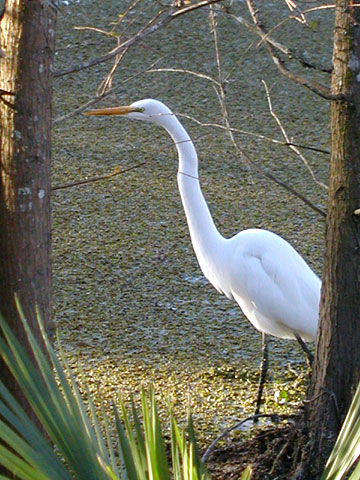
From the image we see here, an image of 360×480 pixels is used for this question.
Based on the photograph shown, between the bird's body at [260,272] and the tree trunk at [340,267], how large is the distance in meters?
0.82

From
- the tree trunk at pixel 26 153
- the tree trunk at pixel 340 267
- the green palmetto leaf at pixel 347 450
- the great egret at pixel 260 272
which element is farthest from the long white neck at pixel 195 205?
the green palmetto leaf at pixel 347 450

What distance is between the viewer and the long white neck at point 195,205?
2.68m

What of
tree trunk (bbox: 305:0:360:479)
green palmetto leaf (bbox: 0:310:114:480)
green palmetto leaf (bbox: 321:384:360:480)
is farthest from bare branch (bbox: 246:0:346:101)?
green palmetto leaf (bbox: 0:310:114:480)

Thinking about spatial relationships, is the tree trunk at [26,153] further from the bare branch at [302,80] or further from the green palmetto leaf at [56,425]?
the green palmetto leaf at [56,425]

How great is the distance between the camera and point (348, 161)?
180 centimetres

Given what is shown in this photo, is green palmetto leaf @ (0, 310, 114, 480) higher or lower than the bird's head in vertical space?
lower

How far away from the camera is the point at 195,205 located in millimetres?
2740

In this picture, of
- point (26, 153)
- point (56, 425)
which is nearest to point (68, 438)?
point (56, 425)

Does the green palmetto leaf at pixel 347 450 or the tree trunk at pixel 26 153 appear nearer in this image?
the green palmetto leaf at pixel 347 450

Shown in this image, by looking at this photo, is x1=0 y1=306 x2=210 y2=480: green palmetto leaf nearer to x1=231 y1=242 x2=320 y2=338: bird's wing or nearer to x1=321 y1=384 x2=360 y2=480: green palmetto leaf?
x1=321 y1=384 x2=360 y2=480: green palmetto leaf

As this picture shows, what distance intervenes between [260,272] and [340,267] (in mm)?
960

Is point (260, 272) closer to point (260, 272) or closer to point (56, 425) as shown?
point (260, 272)

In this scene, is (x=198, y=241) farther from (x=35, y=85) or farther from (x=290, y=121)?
(x=290, y=121)

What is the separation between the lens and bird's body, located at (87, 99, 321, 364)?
2791 mm
